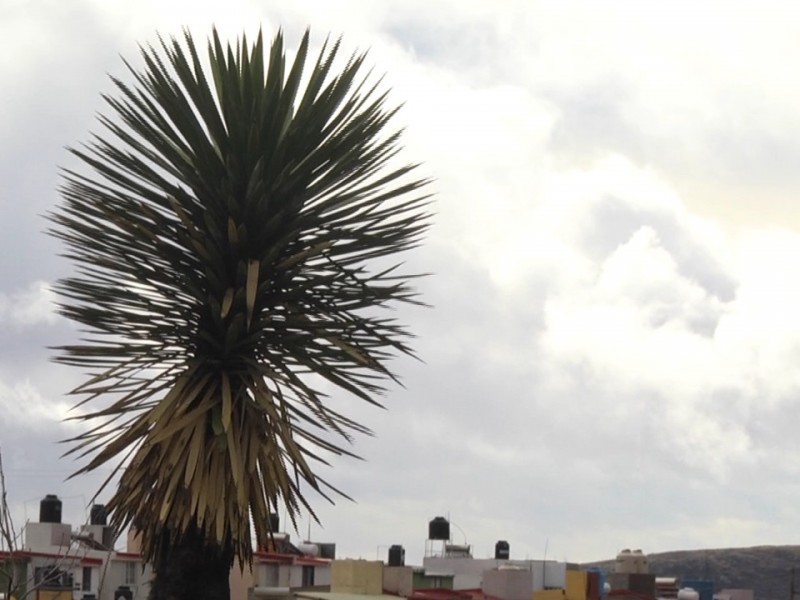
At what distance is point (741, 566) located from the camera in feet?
357

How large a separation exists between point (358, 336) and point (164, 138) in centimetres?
308

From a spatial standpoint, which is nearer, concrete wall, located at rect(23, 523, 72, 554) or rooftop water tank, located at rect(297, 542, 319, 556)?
concrete wall, located at rect(23, 523, 72, 554)

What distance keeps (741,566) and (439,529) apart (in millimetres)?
58350

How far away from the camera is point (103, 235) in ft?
50.9

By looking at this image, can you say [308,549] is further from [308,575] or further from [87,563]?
[87,563]

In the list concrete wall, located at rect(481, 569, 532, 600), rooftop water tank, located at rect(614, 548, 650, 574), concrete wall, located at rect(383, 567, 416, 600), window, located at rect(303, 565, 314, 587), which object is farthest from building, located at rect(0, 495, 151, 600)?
rooftop water tank, located at rect(614, 548, 650, 574)

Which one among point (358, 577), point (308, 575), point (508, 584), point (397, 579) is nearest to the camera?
point (358, 577)

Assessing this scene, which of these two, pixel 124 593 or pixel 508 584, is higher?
pixel 508 584

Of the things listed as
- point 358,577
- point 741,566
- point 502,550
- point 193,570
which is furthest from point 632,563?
point 741,566

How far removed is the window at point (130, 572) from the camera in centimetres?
4675

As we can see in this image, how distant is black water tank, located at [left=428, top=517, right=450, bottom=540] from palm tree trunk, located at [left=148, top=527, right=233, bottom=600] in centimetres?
4181

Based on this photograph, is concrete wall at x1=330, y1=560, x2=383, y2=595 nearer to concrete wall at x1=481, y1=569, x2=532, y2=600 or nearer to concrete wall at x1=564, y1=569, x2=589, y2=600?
concrete wall at x1=481, y1=569, x2=532, y2=600

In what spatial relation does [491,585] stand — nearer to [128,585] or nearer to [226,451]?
[128,585]

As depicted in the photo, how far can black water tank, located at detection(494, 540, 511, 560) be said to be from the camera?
203ft
